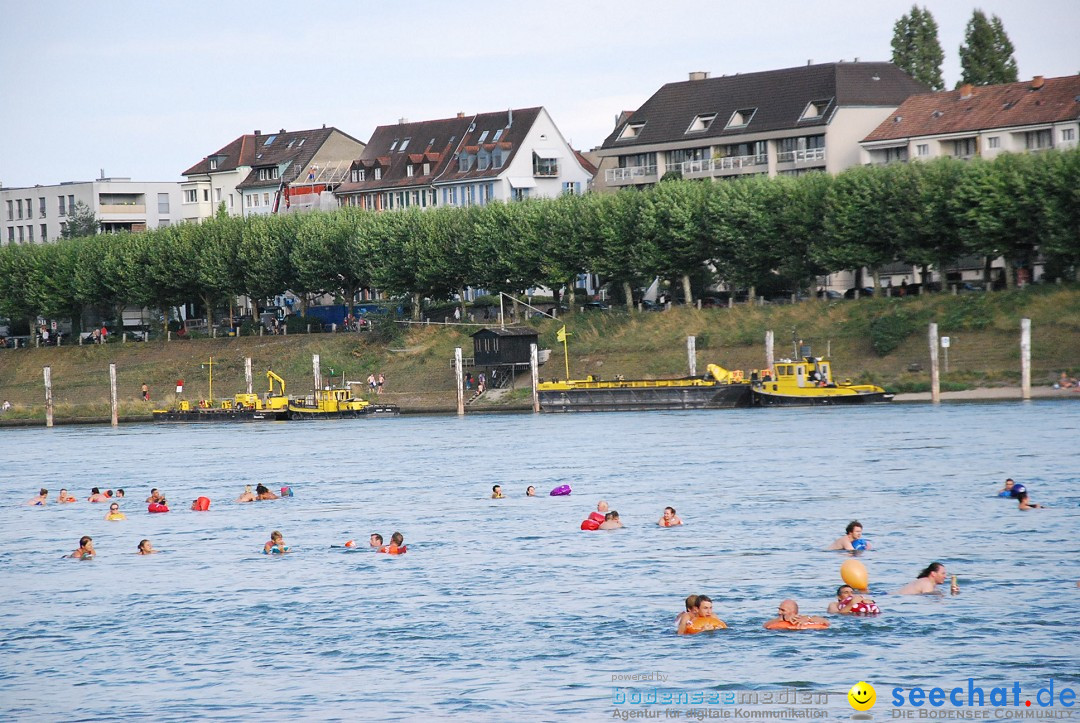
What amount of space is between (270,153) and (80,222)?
894 inches

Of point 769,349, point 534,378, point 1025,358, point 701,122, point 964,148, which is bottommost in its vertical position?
point 1025,358

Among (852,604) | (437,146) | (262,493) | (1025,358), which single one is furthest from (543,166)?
(852,604)

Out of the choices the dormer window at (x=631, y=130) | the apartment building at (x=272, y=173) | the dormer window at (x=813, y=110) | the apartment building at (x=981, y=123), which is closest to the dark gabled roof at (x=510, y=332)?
the apartment building at (x=981, y=123)

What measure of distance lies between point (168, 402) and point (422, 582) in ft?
278

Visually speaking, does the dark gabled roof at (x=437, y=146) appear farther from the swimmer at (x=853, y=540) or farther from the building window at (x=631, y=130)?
the swimmer at (x=853, y=540)

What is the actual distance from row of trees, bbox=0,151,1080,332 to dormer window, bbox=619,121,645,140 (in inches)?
804

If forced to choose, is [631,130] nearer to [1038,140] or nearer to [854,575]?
[1038,140]

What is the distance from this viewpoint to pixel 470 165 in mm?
151875

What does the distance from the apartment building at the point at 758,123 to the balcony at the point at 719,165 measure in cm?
8

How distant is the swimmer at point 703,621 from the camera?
1309 inches

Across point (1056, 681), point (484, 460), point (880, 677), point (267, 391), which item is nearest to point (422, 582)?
point (880, 677)

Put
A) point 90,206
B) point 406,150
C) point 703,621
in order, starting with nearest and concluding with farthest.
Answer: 1. point 703,621
2. point 406,150
3. point 90,206

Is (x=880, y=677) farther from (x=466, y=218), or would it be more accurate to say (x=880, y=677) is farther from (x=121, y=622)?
(x=466, y=218)

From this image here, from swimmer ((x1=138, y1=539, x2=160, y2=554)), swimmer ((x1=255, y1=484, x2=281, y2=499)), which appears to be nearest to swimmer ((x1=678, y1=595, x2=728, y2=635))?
swimmer ((x1=138, y1=539, x2=160, y2=554))
